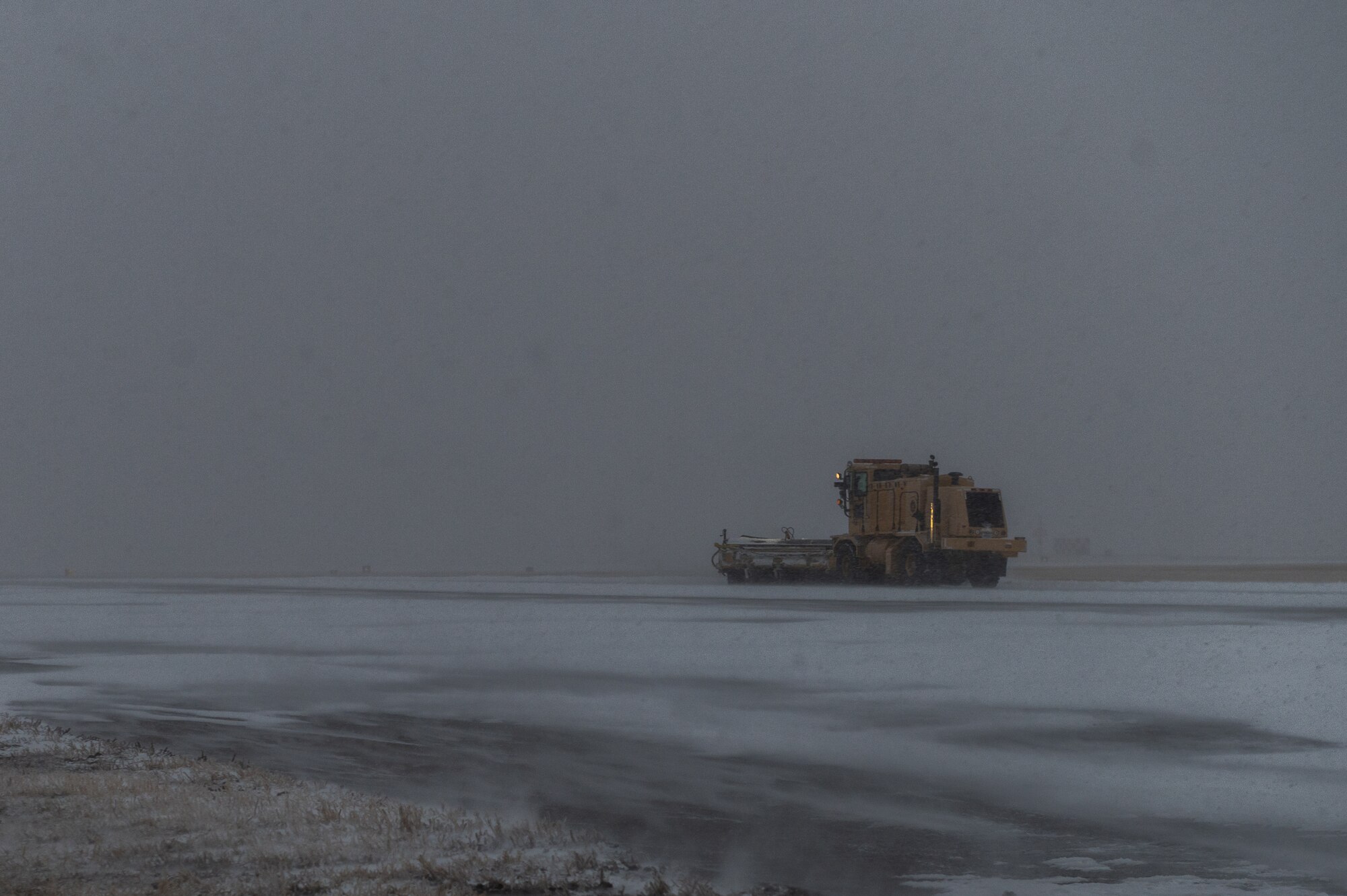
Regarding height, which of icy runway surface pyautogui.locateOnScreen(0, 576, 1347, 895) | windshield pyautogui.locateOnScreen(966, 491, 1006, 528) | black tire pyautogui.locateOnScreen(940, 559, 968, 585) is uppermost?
windshield pyautogui.locateOnScreen(966, 491, 1006, 528)

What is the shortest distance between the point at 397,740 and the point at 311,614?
66.5 ft

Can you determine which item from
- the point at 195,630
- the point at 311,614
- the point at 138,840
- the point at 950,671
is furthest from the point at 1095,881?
the point at 311,614

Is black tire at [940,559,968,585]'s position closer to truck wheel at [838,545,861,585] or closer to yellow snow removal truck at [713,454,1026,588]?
yellow snow removal truck at [713,454,1026,588]

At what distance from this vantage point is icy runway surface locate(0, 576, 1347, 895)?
717cm

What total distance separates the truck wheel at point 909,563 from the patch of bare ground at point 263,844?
3174 centimetres

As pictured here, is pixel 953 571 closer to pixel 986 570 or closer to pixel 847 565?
pixel 986 570

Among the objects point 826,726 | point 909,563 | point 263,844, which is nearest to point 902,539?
point 909,563

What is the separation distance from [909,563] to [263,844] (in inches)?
1339

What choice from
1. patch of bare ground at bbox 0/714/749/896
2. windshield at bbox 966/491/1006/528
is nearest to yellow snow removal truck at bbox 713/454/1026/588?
windshield at bbox 966/491/1006/528

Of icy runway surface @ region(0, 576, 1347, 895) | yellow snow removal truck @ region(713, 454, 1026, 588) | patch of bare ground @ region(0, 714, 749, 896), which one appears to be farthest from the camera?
yellow snow removal truck @ region(713, 454, 1026, 588)

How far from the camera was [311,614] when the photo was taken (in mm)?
30484

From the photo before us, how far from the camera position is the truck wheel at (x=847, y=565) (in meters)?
41.5

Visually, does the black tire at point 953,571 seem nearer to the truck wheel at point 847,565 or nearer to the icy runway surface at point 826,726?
the truck wheel at point 847,565

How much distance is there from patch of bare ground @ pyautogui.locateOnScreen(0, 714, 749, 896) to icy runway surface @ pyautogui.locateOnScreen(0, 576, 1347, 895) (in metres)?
0.54
